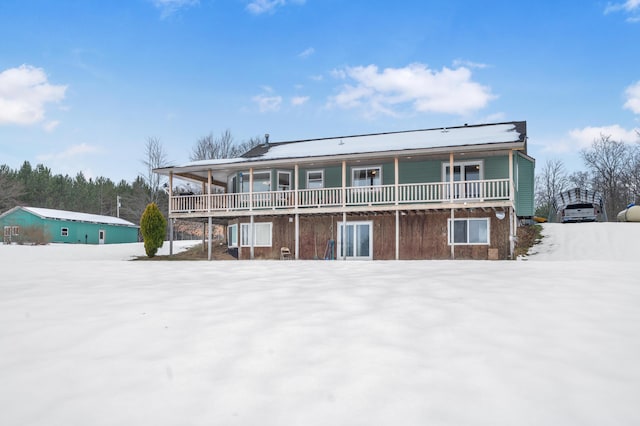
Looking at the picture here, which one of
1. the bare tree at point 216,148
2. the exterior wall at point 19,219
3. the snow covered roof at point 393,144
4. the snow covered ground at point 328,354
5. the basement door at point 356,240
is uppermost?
the bare tree at point 216,148

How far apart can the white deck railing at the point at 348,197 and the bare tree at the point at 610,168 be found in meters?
29.5

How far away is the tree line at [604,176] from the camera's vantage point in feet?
129

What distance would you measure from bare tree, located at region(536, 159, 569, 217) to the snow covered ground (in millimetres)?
45331

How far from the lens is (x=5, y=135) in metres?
40.3

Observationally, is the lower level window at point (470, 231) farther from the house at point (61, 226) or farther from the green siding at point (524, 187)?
the house at point (61, 226)

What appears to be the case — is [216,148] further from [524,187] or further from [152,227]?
[524,187]

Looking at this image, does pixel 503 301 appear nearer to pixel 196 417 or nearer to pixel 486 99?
pixel 196 417

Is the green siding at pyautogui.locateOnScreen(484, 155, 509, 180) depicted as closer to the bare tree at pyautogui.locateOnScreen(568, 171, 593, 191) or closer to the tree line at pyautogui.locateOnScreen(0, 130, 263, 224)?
the tree line at pyautogui.locateOnScreen(0, 130, 263, 224)

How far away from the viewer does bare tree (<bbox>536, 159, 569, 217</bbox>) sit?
4606 centimetres

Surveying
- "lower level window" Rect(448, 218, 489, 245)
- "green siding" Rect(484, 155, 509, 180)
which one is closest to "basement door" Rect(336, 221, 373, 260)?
"lower level window" Rect(448, 218, 489, 245)

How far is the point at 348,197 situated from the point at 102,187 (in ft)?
192

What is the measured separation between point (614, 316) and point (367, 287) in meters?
3.05

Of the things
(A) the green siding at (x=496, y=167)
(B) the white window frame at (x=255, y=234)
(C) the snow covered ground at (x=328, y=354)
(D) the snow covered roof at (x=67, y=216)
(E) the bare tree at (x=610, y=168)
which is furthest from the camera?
(E) the bare tree at (x=610, y=168)

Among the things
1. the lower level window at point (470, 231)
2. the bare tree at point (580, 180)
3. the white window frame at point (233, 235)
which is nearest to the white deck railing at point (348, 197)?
the lower level window at point (470, 231)
